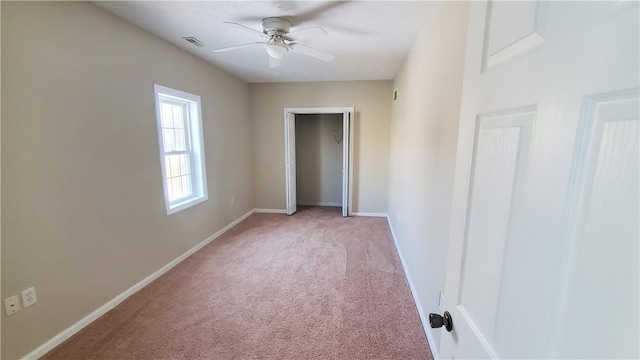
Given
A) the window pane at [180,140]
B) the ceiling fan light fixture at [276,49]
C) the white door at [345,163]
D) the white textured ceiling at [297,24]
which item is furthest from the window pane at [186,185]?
the white door at [345,163]

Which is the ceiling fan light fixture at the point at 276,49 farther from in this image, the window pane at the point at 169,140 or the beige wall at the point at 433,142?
the window pane at the point at 169,140

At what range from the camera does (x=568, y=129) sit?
1.35ft

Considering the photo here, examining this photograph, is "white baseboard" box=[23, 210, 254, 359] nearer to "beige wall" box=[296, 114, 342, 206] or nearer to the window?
the window

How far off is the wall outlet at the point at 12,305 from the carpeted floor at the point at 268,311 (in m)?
0.40

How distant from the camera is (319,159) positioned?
18.6 feet

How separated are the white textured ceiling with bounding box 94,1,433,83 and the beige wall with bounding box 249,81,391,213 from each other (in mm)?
1063

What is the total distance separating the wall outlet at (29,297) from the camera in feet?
5.34

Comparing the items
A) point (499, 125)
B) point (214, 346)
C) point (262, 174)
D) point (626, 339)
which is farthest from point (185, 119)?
point (626, 339)

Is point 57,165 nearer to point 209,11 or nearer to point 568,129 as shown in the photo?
point 209,11

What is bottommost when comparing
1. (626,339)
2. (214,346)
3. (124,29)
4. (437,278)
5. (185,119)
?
(214,346)

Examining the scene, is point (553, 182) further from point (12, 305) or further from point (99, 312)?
point (99, 312)

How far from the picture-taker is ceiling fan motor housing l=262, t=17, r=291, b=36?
2.19 metres

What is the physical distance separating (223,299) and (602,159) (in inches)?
101

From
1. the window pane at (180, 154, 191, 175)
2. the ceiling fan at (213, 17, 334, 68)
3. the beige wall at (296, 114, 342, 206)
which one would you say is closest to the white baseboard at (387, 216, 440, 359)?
the ceiling fan at (213, 17, 334, 68)
